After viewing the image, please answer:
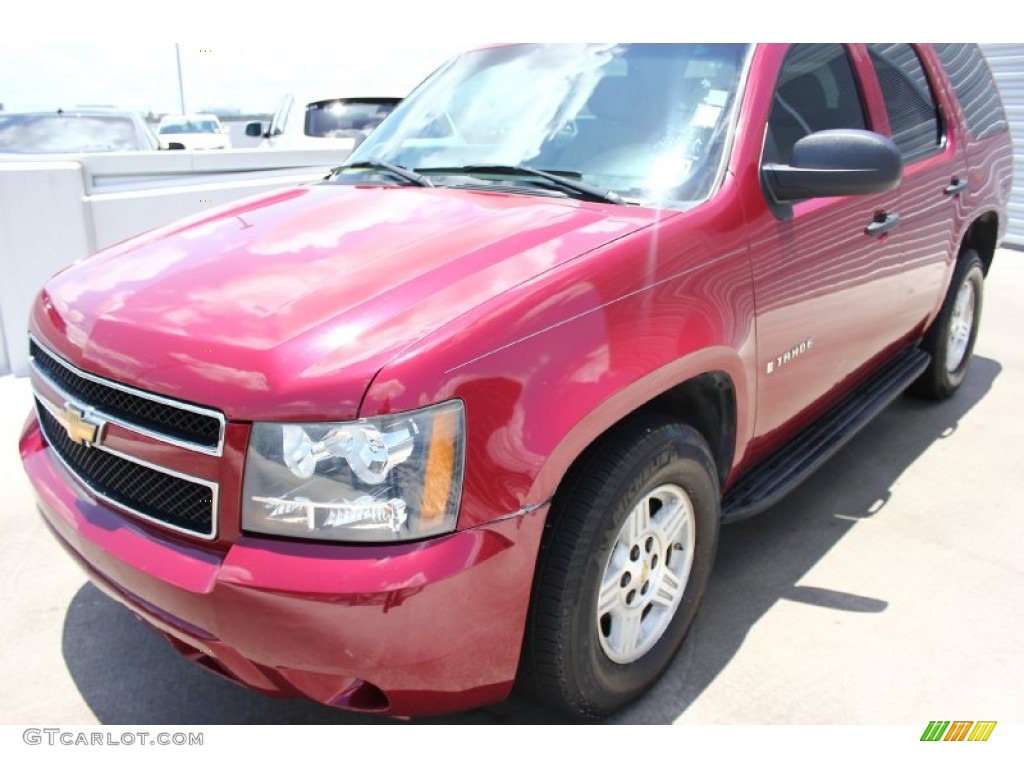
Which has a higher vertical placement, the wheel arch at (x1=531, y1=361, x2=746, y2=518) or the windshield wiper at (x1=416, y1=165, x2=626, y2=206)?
the windshield wiper at (x1=416, y1=165, x2=626, y2=206)

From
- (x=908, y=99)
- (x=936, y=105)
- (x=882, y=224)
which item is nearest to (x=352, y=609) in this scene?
(x=882, y=224)

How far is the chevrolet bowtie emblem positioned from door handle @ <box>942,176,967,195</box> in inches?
145

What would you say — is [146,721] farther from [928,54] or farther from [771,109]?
[928,54]

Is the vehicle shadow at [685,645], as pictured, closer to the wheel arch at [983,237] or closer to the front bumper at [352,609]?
the front bumper at [352,609]

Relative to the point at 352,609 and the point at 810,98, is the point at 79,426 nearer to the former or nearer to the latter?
the point at 352,609

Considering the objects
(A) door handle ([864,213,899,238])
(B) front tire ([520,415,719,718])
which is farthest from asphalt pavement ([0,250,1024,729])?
(A) door handle ([864,213,899,238])

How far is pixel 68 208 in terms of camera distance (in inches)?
216

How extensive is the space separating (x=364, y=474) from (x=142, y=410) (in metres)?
0.60

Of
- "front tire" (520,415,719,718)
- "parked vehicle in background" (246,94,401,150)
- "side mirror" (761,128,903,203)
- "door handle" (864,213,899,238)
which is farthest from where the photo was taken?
"parked vehicle in background" (246,94,401,150)

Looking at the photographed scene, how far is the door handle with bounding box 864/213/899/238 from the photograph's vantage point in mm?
3258

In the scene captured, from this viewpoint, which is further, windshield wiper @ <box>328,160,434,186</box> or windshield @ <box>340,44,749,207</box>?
windshield wiper @ <box>328,160,434,186</box>

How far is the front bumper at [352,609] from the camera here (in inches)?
69.9

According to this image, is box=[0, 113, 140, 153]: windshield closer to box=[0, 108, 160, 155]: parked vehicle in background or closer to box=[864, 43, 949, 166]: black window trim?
box=[0, 108, 160, 155]: parked vehicle in background

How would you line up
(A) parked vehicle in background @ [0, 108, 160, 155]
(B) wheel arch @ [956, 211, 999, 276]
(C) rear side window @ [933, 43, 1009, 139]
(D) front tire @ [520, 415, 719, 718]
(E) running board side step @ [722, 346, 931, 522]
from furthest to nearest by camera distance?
1. (A) parked vehicle in background @ [0, 108, 160, 155]
2. (B) wheel arch @ [956, 211, 999, 276]
3. (C) rear side window @ [933, 43, 1009, 139]
4. (E) running board side step @ [722, 346, 931, 522]
5. (D) front tire @ [520, 415, 719, 718]
